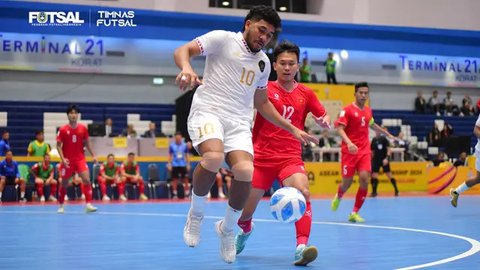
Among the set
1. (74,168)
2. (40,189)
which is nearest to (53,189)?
(40,189)

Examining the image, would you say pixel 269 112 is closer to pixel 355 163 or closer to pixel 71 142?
pixel 355 163

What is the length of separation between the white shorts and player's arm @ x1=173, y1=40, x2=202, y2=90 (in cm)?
52

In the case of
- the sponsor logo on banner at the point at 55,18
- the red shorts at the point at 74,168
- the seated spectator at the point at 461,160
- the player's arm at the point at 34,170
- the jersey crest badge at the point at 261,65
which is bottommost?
the seated spectator at the point at 461,160

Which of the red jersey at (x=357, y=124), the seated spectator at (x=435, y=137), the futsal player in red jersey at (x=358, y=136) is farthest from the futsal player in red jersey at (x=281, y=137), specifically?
the seated spectator at (x=435, y=137)

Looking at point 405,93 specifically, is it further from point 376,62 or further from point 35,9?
point 35,9

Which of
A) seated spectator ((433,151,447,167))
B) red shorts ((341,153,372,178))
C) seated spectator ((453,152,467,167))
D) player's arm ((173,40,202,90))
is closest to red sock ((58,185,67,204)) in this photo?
red shorts ((341,153,372,178))

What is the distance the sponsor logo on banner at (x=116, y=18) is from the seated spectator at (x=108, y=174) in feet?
28.3

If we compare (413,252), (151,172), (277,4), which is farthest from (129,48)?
(413,252)

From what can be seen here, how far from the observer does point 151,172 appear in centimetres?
2169

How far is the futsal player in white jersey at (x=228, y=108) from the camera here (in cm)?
598

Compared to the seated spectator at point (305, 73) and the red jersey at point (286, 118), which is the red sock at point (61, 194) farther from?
the seated spectator at point (305, 73)

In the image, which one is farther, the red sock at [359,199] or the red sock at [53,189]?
the red sock at [53,189]

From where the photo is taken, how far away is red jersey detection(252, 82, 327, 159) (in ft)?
23.4

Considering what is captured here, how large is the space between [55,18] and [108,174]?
9380 mm
